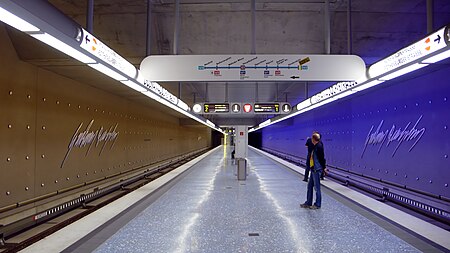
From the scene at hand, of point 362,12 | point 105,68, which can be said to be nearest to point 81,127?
point 105,68

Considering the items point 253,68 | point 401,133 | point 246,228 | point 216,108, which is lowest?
point 246,228

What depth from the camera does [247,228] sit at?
5102 millimetres

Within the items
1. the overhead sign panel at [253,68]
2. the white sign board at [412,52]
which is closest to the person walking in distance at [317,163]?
the overhead sign panel at [253,68]

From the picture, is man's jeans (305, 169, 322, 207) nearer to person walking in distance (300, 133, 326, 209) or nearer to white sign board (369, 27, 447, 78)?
person walking in distance (300, 133, 326, 209)

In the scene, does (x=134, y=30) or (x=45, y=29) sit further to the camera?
(x=134, y=30)

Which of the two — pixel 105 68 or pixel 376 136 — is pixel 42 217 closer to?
pixel 105 68

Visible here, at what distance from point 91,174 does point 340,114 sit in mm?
9767

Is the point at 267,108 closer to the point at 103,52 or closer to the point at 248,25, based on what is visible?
the point at 248,25

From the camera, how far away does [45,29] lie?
9.44 feet

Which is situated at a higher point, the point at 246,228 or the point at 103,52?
the point at 103,52
